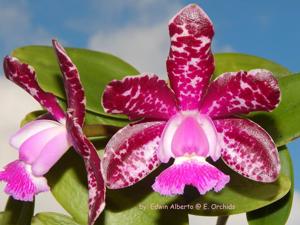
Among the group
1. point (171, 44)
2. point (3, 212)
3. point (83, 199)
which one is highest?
point (171, 44)

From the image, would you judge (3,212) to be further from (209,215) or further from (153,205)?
(209,215)

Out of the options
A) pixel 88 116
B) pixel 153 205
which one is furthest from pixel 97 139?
pixel 153 205

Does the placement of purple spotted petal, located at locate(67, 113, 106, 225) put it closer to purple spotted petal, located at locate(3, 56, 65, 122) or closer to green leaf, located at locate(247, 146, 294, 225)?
purple spotted petal, located at locate(3, 56, 65, 122)

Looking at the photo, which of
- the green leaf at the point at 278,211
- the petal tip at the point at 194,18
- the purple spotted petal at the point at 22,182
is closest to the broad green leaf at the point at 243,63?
the green leaf at the point at 278,211

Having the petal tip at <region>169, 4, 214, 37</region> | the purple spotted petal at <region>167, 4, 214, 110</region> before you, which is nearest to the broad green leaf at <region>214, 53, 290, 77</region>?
the purple spotted petal at <region>167, 4, 214, 110</region>

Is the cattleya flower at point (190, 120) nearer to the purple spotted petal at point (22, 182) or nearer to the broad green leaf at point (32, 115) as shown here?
the purple spotted petal at point (22, 182)

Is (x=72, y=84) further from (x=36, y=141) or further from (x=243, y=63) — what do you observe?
(x=243, y=63)
